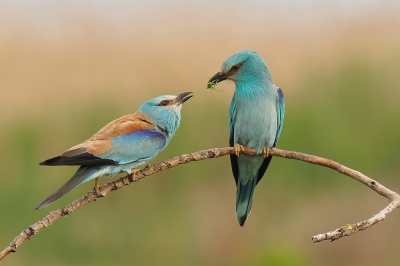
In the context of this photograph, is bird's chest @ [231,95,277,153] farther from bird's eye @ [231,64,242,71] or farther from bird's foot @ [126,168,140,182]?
bird's foot @ [126,168,140,182]

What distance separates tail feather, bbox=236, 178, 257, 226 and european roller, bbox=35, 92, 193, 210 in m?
0.82

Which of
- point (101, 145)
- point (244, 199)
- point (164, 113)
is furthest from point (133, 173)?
point (244, 199)

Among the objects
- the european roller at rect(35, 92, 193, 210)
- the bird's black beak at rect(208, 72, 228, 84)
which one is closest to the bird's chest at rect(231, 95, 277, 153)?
the bird's black beak at rect(208, 72, 228, 84)

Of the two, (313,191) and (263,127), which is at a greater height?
(263,127)

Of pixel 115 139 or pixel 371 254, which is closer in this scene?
pixel 115 139

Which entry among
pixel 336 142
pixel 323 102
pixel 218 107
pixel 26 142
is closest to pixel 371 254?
pixel 336 142

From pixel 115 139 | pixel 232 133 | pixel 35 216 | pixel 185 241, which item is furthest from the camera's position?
pixel 185 241

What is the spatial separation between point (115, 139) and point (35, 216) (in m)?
3.07

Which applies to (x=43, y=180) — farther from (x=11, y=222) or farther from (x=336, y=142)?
(x=336, y=142)

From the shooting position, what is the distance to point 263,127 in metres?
3.59

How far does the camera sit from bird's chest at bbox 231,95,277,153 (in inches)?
142

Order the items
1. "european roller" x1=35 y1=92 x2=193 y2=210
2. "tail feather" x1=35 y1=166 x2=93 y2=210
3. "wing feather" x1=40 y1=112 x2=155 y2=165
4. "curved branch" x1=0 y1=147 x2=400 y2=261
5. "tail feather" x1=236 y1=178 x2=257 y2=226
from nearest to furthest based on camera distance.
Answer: "curved branch" x1=0 y1=147 x2=400 y2=261, "tail feather" x1=35 y1=166 x2=93 y2=210, "wing feather" x1=40 y1=112 x2=155 y2=165, "european roller" x1=35 y1=92 x2=193 y2=210, "tail feather" x1=236 y1=178 x2=257 y2=226

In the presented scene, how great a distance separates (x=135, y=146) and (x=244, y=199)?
46.0 inches

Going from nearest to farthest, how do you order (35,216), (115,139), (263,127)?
(115,139), (263,127), (35,216)
